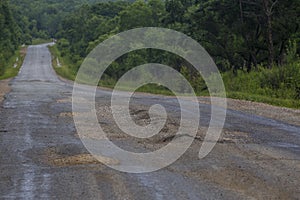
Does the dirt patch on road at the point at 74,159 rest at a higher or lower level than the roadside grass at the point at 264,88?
higher

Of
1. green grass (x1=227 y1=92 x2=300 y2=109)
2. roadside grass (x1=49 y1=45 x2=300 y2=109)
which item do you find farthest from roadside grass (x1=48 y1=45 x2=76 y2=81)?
green grass (x1=227 y1=92 x2=300 y2=109)

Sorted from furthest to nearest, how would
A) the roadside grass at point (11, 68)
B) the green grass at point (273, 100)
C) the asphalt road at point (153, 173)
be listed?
the roadside grass at point (11, 68), the green grass at point (273, 100), the asphalt road at point (153, 173)

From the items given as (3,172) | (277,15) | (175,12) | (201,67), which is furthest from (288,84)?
(175,12)

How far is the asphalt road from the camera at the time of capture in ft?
19.5

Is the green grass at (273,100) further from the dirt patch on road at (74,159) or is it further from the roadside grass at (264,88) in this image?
the dirt patch on road at (74,159)

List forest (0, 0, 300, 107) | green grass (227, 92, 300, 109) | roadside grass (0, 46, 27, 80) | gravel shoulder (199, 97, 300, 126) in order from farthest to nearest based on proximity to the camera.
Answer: roadside grass (0, 46, 27, 80), forest (0, 0, 300, 107), green grass (227, 92, 300, 109), gravel shoulder (199, 97, 300, 126)

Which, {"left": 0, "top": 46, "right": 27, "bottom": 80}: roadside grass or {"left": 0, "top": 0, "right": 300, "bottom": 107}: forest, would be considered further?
{"left": 0, "top": 46, "right": 27, "bottom": 80}: roadside grass

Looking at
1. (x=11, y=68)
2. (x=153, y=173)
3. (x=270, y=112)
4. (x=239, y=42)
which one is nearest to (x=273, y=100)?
(x=270, y=112)

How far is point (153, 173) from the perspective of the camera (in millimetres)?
6918

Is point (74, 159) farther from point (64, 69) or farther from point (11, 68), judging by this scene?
point (11, 68)

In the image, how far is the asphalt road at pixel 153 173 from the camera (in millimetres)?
5934

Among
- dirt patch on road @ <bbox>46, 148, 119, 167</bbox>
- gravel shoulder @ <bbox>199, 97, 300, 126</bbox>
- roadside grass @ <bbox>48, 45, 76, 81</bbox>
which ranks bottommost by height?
roadside grass @ <bbox>48, 45, 76, 81</bbox>

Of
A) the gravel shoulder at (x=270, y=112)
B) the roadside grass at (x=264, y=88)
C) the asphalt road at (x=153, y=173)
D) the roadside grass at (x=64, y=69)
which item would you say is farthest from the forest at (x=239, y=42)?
the asphalt road at (x=153, y=173)

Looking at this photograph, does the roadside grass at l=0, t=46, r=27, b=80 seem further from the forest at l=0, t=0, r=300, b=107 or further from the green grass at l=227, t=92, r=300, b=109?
the green grass at l=227, t=92, r=300, b=109
